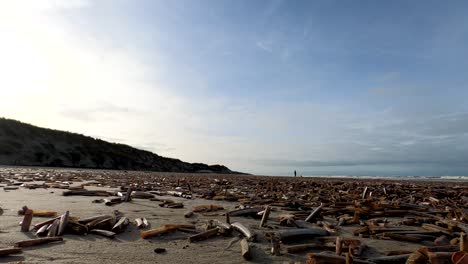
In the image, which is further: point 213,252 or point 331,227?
point 331,227

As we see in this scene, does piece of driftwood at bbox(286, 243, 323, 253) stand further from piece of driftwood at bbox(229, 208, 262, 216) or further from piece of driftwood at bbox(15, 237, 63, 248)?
piece of driftwood at bbox(15, 237, 63, 248)

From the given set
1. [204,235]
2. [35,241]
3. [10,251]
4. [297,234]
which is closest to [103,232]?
[35,241]

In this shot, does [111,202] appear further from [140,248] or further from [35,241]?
[140,248]

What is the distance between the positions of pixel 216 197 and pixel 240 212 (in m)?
2.61

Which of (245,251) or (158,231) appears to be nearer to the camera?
(245,251)

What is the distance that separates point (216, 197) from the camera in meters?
8.02

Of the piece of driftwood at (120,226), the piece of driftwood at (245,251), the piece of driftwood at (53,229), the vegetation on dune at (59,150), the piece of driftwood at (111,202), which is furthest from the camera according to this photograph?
the vegetation on dune at (59,150)

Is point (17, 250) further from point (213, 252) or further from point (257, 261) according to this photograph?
point (257, 261)

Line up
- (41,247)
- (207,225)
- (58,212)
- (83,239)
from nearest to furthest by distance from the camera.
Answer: (41,247), (83,239), (207,225), (58,212)

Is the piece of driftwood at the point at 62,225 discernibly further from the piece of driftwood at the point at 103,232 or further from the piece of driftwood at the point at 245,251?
the piece of driftwood at the point at 245,251

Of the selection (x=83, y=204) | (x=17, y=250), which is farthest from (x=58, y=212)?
(x=17, y=250)

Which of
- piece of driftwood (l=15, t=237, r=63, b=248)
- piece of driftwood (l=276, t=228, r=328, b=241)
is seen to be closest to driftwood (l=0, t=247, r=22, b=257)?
piece of driftwood (l=15, t=237, r=63, b=248)

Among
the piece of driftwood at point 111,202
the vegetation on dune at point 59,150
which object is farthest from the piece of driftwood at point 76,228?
the vegetation on dune at point 59,150

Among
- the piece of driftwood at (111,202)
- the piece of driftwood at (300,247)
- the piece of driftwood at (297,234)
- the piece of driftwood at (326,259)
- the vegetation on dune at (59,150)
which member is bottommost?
the piece of driftwood at (300,247)
